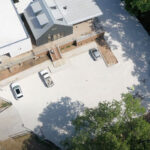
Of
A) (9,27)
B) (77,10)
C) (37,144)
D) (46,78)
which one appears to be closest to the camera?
(37,144)

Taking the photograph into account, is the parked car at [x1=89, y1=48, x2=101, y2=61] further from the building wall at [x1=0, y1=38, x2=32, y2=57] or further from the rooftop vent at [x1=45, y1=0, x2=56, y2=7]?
the building wall at [x1=0, y1=38, x2=32, y2=57]

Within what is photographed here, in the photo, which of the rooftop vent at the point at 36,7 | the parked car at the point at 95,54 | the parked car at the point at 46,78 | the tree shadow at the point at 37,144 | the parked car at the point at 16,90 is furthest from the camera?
the parked car at the point at 95,54

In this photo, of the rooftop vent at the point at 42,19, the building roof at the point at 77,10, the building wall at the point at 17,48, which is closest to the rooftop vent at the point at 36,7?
the rooftop vent at the point at 42,19

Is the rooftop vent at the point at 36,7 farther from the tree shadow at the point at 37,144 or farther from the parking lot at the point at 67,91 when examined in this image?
the tree shadow at the point at 37,144

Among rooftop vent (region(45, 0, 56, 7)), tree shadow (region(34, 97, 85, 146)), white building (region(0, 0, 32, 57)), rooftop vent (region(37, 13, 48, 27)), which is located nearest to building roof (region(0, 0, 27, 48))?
white building (region(0, 0, 32, 57))

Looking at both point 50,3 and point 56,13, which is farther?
A: point 50,3

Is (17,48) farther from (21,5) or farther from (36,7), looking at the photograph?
(21,5)

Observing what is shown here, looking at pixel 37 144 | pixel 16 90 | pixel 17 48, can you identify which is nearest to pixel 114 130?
pixel 37 144
